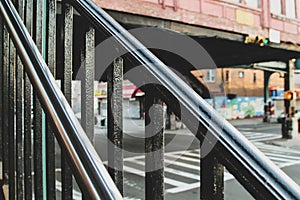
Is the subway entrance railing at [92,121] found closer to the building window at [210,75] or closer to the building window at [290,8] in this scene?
the building window at [290,8]

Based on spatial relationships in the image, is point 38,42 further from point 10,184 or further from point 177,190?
point 177,190

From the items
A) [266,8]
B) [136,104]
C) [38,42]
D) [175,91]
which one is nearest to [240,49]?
[266,8]

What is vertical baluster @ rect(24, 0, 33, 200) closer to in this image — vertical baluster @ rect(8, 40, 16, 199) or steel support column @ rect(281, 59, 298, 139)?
vertical baluster @ rect(8, 40, 16, 199)

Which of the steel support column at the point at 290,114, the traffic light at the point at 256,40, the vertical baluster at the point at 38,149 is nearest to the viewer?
the vertical baluster at the point at 38,149

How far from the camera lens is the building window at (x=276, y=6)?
9122 millimetres

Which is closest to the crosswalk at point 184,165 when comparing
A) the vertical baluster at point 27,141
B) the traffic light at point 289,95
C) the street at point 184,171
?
the street at point 184,171

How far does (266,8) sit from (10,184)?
8.33 m

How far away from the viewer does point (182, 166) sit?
8.73 m

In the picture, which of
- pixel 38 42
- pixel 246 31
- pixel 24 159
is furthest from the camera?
pixel 246 31

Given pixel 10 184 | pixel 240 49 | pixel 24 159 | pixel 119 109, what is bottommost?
pixel 10 184

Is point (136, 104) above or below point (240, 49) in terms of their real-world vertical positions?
below

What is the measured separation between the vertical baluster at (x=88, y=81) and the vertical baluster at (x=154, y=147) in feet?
1.38

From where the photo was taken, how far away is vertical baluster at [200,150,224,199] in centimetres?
98

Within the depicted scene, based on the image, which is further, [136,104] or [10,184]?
[136,104]
